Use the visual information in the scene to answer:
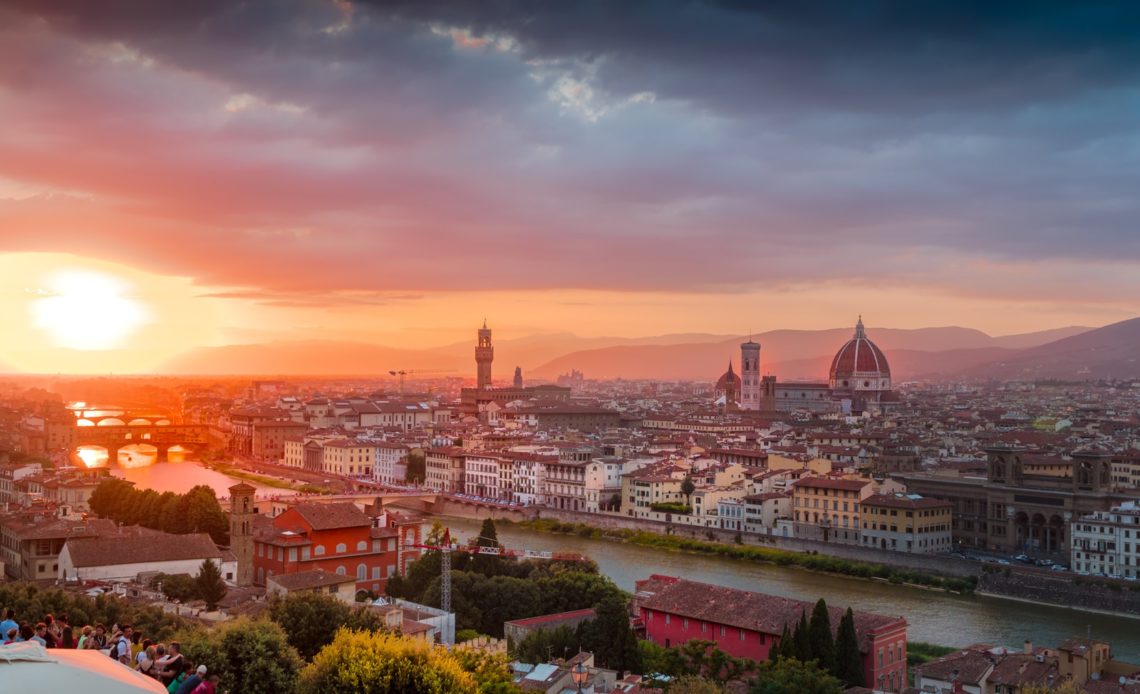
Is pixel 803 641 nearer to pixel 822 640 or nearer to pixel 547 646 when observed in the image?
pixel 822 640

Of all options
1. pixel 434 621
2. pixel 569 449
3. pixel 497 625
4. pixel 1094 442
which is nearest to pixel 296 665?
pixel 434 621

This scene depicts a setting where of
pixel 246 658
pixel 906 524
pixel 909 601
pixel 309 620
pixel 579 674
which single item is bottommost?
pixel 909 601

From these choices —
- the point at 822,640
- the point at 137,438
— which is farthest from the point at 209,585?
the point at 137,438

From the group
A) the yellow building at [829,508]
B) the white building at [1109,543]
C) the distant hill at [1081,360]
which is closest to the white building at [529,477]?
the yellow building at [829,508]

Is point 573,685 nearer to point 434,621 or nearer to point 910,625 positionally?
point 434,621

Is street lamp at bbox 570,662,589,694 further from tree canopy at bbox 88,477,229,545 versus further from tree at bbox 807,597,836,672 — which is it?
tree canopy at bbox 88,477,229,545

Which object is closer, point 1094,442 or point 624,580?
point 624,580

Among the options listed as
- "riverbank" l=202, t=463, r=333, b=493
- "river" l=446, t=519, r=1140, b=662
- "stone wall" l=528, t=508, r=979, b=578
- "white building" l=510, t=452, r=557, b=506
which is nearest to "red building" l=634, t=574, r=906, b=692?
"river" l=446, t=519, r=1140, b=662
